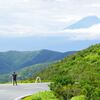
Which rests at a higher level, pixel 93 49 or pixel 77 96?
pixel 93 49

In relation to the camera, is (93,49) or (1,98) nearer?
(1,98)

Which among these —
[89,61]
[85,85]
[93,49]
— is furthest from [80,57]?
[85,85]

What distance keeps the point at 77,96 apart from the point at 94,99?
5.76m

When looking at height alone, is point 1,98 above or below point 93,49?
below

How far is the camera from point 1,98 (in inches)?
1410

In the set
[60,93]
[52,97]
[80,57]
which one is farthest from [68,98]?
Result: [80,57]

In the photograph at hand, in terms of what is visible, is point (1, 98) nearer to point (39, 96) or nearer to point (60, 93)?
point (39, 96)

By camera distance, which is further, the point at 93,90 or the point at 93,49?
the point at 93,49

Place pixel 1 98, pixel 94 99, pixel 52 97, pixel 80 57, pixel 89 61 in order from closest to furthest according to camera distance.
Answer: pixel 94 99
pixel 52 97
pixel 1 98
pixel 89 61
pixel 80 57

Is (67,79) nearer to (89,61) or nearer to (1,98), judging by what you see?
(1,98)

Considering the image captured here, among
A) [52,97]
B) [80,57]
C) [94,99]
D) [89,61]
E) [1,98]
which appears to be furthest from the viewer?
[80,57]

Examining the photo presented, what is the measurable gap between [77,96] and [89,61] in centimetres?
6354

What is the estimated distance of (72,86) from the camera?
30578 millimetres

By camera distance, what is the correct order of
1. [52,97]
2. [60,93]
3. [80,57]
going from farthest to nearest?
[80,57], [52,97], [60,93]
